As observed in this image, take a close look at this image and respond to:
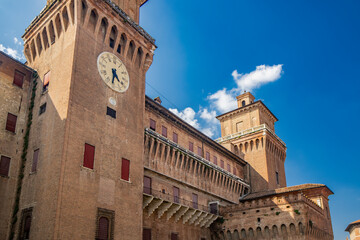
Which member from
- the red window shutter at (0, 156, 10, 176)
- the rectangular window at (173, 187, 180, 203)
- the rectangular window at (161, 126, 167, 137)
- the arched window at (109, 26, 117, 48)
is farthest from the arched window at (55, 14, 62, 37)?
the rectangular window at (173, 187, 180, 203)

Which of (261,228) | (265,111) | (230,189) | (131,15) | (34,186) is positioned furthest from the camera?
(265,111)

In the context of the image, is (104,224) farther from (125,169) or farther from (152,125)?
(152,125)

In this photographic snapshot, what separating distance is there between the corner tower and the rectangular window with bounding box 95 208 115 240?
26.3 meters

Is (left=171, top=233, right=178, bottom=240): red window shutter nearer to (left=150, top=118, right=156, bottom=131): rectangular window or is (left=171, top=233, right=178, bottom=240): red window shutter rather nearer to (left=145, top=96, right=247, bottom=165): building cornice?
(left=150, top=118, right=156, bottom=131): rectangular window

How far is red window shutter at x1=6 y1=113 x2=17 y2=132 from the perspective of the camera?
24.5 m

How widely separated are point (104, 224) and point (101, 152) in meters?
4.50

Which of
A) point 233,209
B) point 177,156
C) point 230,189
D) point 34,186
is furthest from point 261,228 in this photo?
point 34,186

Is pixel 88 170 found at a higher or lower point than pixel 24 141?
lower

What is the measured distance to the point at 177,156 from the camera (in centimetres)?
3294

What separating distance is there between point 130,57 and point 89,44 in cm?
438

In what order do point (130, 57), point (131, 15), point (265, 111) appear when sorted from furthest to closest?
point (265, 111) < point (131, 15) < point (130, 57)

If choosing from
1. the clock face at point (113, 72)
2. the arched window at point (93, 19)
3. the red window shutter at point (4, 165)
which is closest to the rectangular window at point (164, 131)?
the clock face at point (113, 72)

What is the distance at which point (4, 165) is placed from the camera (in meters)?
23.3

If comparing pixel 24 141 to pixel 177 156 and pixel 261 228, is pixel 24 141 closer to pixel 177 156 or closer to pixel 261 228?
pixel 177 156
